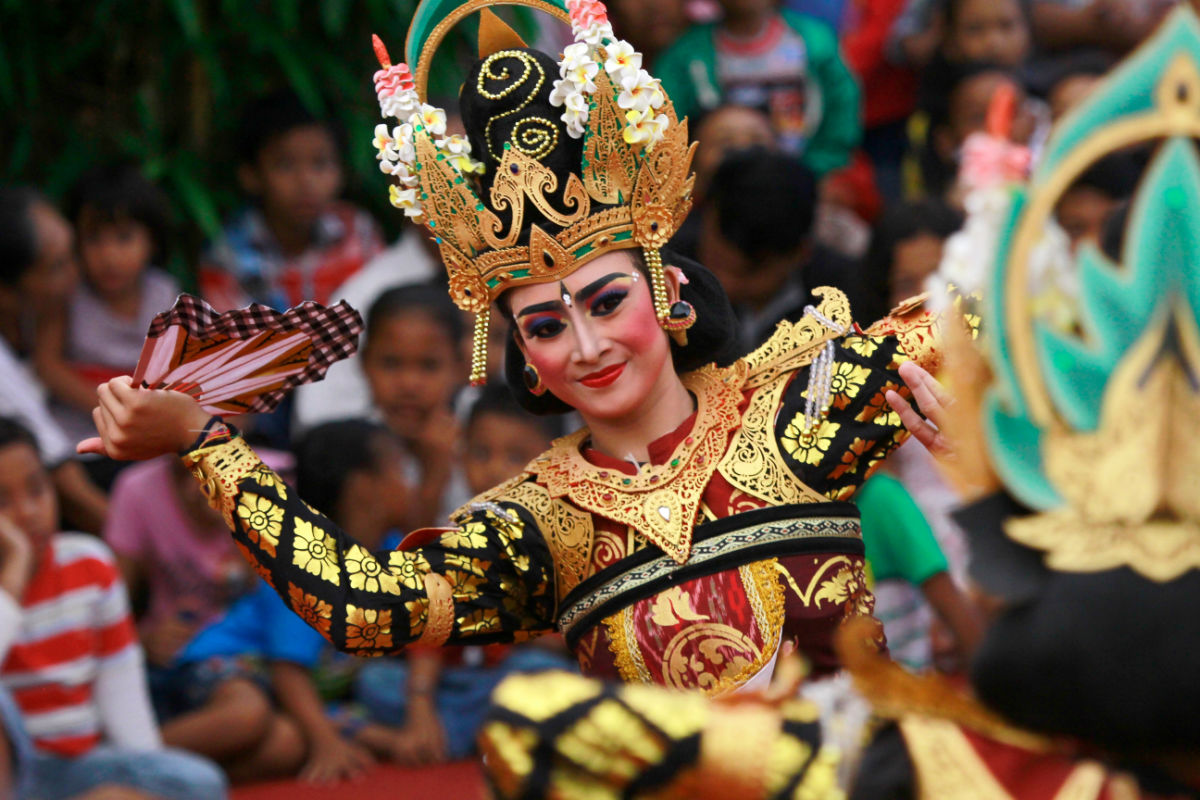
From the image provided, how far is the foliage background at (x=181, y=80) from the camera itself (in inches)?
221

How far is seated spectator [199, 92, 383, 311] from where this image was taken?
555cm

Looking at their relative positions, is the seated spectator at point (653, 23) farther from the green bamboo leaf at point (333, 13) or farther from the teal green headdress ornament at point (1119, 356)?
the teal green headdress ornament at point (1119, 356)

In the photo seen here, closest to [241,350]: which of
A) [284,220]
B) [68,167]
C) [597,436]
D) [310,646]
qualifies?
[597,436]

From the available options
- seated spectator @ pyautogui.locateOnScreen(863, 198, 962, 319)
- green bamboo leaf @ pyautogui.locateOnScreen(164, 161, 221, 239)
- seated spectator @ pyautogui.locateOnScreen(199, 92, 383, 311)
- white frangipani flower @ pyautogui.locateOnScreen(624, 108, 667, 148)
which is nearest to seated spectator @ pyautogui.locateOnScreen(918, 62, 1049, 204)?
seated spectator @ pyautogui.locateOnScreen(863, 198, 962, 319)

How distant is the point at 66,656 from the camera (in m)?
4.22

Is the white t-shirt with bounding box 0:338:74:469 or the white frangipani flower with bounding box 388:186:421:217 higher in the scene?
the white frangipani flower with bounding box 388:186:421:217

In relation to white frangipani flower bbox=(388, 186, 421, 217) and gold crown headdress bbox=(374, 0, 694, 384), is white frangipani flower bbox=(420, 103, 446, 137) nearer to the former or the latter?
gold crown headdress bbox=(374, 0, 694, 384)

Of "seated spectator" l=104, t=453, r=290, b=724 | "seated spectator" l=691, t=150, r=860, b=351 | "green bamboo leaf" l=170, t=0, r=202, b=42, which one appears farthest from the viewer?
"green bamboo leaf" l=170, t=0, r=202, b=42

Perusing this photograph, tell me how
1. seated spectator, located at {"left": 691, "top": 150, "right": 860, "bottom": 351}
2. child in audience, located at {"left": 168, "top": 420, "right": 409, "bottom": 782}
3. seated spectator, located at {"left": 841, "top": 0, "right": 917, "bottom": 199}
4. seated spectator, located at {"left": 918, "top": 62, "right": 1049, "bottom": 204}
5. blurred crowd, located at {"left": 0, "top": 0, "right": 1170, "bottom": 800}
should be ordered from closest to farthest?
blurred crowd, located at {"left": 0, "top": 0, "right": 1170, "bottom": 800} → child in audience, located at {"left": 168, "top": 420, "right": 409, "bottom": 782} → seated spectator, located at {"left": 691, "top": 150, "right": 860, "bottom": 351} → seated spectator, located at {"left": 918, "top": 62, "right": 1049, "bottom": 204} → seated spectator, located at {"left": 841, "top": 0, "right": 917, "bottom": 199}

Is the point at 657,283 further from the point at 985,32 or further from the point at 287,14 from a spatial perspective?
the point at 985,32

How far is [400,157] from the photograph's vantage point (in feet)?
9.12

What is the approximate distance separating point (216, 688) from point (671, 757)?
298 cm

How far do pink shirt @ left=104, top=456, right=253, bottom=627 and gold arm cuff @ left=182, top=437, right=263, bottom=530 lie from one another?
2176 millimetres

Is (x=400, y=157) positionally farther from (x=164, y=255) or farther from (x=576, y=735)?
(x=164, y=255)
